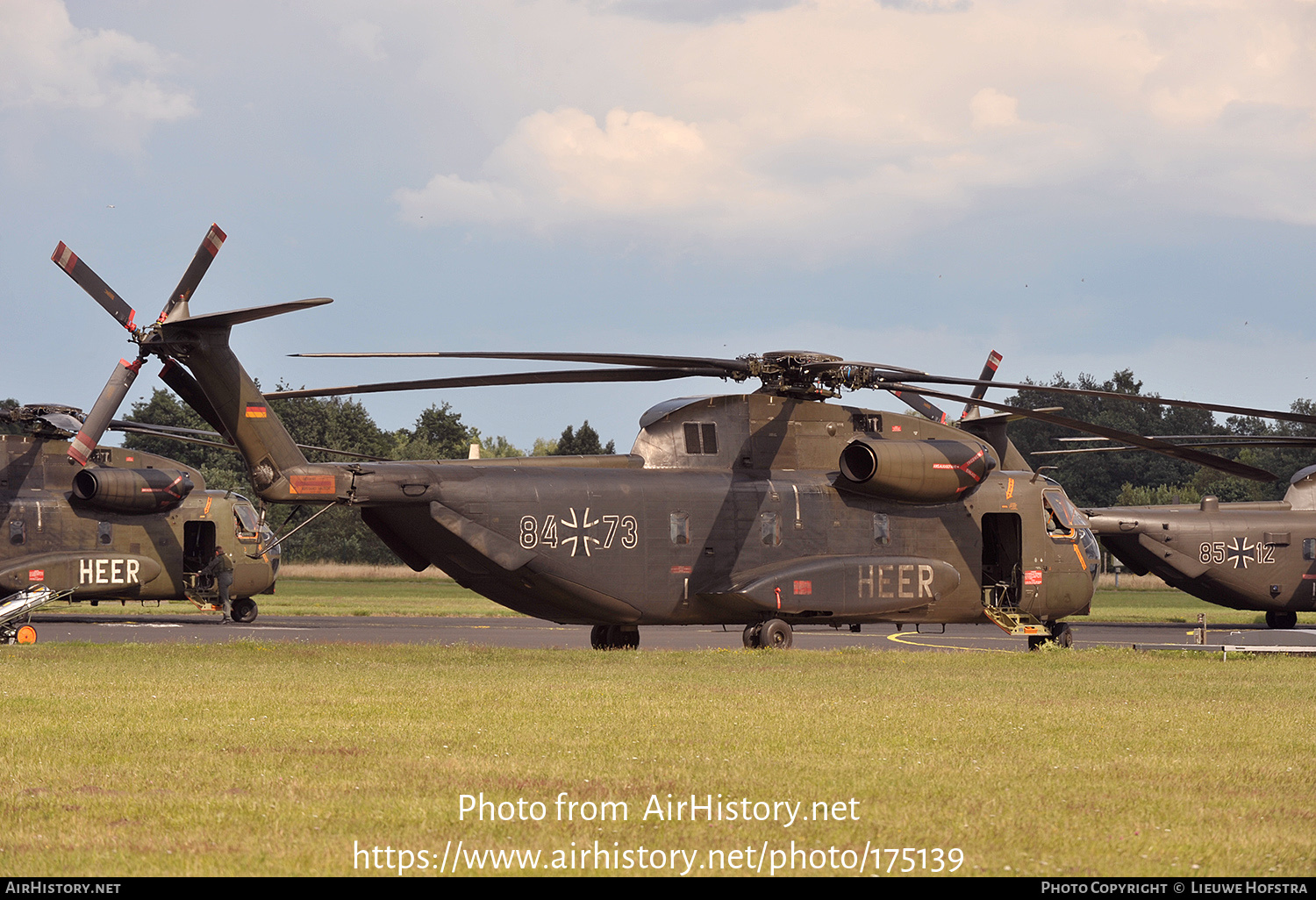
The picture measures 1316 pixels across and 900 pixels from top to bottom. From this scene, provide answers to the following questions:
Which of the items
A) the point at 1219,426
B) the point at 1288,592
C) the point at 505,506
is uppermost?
the point at 1219,426

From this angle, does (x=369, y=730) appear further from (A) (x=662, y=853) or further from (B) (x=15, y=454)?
(B) (x=15, y=454)

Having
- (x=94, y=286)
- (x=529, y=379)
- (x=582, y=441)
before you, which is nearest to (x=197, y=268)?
(x=94, y=286)

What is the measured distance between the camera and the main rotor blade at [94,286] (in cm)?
2166

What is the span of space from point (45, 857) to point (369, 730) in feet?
16.5

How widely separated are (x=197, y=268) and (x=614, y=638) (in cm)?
961

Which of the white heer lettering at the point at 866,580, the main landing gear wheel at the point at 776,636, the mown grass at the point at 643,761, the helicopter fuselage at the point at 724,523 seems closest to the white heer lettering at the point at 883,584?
the helicopter fuselage at the point at 724,523

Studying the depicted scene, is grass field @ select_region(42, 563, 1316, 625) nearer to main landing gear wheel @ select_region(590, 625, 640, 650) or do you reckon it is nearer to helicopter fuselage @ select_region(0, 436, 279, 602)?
helicopter fuselage @ select_region(0, 436, 279, 602)

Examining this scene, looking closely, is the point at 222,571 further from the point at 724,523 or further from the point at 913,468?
the point at 913,468

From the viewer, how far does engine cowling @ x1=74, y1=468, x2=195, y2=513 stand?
32781 millimetres

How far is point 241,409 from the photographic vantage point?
68.2 ft

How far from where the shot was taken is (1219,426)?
140 meters

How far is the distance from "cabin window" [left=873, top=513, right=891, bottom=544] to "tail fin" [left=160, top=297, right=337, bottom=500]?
32.5ft

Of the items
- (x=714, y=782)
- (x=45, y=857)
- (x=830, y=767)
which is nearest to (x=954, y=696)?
(x=830, y=767)

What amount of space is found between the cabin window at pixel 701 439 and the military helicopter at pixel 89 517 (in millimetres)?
15676
